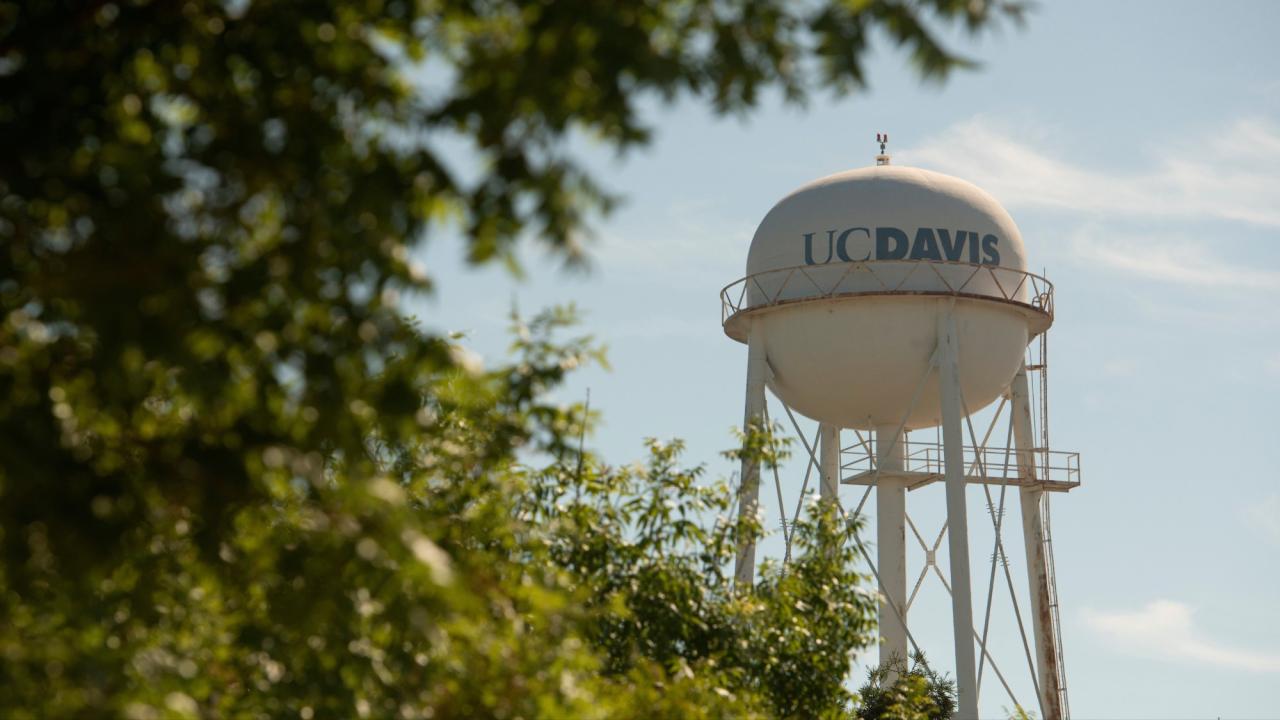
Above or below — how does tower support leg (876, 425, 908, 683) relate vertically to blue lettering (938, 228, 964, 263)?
below

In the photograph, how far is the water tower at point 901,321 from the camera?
2603 cm

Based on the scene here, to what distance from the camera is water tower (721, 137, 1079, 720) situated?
2603cm

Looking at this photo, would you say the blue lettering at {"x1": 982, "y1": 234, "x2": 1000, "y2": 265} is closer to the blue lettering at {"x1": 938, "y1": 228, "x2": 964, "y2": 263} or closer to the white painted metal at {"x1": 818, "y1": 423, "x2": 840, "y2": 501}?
the blue lettering at {"x1": 938, "y1": 228, "x2": 964, "y2": 263}

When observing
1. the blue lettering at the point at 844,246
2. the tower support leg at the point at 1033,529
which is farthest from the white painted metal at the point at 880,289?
the tower support leg at the point at 1033,529

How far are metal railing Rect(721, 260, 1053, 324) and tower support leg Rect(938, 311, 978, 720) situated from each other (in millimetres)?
577

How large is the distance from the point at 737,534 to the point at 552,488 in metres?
1.86

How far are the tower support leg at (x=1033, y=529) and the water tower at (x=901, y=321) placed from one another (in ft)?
0.53

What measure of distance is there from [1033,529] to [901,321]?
5.39m

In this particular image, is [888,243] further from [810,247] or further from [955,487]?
[955,487]

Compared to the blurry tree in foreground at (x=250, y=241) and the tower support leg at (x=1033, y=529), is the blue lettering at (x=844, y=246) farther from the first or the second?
the blurry tree in foreground at (x=250, y=241)

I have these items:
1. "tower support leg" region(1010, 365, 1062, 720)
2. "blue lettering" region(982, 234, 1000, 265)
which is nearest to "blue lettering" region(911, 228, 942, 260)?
"blue lettering" region(982, 234, 1000, 265)

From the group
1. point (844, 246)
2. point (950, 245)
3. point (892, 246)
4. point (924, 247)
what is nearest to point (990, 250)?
point (950, 245)

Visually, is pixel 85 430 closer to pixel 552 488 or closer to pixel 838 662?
pixel 552 488

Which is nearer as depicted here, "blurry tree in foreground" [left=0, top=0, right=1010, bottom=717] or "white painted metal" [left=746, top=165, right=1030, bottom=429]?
"blurry tree in foreground" [left=0, top=0, right=1010, bottom=717]
